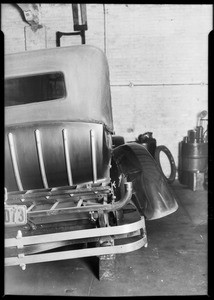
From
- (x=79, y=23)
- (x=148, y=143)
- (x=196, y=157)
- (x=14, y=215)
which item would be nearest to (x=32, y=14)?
(x=79, y=23)

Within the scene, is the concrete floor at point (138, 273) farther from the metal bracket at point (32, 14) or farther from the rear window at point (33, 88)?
the metal bracket at point (32, 14)

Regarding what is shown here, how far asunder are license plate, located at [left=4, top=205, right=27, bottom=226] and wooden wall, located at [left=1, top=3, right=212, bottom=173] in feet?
14.5

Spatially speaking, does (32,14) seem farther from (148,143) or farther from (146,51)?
(148,143)

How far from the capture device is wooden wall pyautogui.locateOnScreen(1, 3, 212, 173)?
19.2 ft

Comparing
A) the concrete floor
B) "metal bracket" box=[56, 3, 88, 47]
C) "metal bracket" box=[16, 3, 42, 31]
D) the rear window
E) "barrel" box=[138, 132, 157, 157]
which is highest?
"metal bracket" box=[16, 3, 42, 31]

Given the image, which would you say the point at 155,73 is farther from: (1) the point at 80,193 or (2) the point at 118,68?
(1) the point at 80,193

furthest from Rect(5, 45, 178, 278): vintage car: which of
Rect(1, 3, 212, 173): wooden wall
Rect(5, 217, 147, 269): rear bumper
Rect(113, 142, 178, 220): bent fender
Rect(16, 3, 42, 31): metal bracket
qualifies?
Rect(1, 3, 212, 173): wooden wall

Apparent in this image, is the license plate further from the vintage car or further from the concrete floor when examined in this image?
the concrete floor

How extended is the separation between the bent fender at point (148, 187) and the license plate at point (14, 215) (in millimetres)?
1276

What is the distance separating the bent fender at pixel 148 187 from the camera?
108 inches

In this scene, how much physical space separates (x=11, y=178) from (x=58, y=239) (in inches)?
24.2

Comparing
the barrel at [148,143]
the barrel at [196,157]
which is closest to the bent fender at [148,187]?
the barrel at [148,143]

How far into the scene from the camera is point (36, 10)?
5.53 meters
